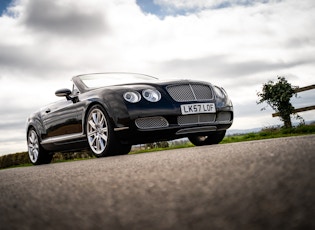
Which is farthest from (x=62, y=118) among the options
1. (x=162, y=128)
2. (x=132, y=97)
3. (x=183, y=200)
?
(x=183, y=200)

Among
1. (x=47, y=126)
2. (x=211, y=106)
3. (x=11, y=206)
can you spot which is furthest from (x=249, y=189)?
(x=47, y=126)

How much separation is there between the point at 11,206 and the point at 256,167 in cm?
122

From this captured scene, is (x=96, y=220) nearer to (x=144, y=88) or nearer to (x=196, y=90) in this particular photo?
(x=144, y=88)

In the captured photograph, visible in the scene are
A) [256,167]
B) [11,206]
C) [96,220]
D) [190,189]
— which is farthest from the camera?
[256,167]

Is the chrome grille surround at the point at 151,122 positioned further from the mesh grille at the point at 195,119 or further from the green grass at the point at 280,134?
the green grass at the point at 280,134

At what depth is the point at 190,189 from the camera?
184cm

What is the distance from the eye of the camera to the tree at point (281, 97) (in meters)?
11.9

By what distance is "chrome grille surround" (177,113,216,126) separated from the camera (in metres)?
5.56

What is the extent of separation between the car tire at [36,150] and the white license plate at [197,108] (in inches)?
126

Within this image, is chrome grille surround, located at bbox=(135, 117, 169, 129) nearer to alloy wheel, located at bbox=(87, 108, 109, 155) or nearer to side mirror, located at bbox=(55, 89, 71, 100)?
alloy wheel, located at bbox=(87, 108, 109, 155)

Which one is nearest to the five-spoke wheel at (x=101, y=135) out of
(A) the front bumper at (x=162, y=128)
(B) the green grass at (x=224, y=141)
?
(A) the front bumper at (x=162, y=128)

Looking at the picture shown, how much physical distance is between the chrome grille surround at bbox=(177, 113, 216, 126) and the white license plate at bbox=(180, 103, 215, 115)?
59 millimetres

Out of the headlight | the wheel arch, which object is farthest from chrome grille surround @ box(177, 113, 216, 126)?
the wheel arch

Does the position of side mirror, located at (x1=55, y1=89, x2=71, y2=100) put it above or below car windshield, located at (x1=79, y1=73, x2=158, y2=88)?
below
